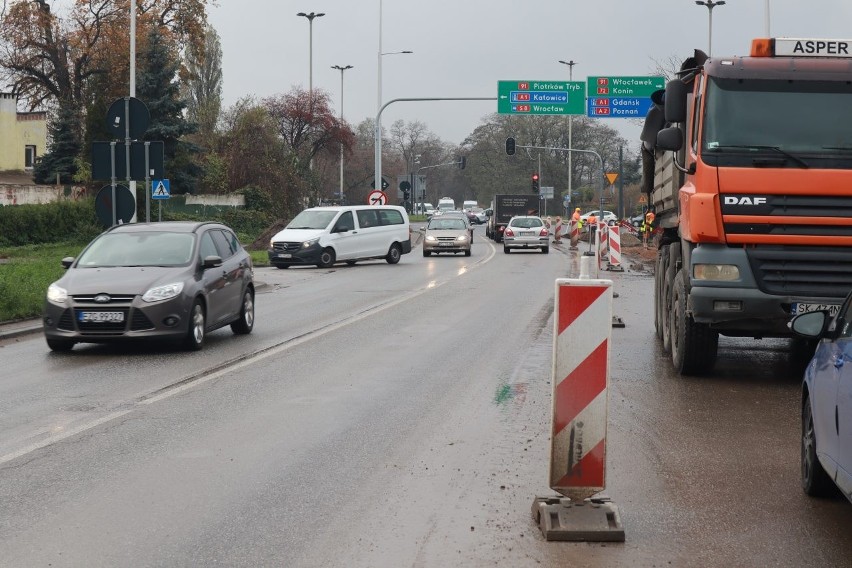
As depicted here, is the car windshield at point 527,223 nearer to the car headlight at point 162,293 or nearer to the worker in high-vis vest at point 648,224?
the worker in high-vis vest at point 648,224

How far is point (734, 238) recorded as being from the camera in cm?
1096

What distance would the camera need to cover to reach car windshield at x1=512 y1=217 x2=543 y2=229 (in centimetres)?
4697

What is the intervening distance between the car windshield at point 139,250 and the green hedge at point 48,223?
26.4m

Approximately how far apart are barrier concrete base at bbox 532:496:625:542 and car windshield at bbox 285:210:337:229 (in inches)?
1206

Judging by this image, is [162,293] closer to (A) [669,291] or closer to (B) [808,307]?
(A) [669,291]

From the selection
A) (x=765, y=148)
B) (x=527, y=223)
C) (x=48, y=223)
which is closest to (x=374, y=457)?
(x=765, y=148)

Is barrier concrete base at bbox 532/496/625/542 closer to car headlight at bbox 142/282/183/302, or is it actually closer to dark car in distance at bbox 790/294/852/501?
dark car in distance at bbox 790/294/852/501

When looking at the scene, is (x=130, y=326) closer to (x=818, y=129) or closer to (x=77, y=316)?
(x=77, y=316)

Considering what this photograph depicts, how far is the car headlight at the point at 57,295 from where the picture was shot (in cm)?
1357

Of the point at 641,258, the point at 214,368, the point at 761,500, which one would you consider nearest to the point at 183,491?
the point at 761,500

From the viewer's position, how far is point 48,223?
137 feet

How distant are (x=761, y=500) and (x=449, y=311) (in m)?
13.0

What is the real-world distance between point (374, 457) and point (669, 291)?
6472 millimetres

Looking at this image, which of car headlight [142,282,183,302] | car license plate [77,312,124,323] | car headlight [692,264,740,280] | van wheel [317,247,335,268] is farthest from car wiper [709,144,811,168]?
van wheel [317,247,335,268]
